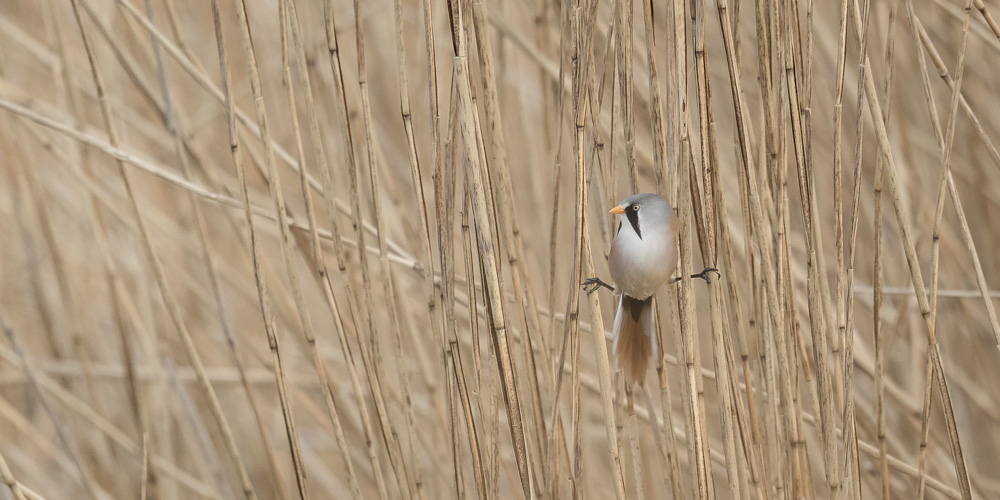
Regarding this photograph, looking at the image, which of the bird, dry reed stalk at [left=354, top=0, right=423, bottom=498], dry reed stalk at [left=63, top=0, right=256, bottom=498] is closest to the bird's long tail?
the bird

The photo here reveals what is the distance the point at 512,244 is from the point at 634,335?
0.16 m

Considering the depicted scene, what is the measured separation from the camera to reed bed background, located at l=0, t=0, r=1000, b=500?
746 mm

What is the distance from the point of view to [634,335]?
2.35ft

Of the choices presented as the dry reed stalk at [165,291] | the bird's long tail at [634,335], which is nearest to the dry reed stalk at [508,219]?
the bird's long tail at [634,335]

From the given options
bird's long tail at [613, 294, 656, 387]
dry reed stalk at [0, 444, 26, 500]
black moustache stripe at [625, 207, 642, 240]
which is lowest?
dry reed stalk at [0, 444, 26, 500]

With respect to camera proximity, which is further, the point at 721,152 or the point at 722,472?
the point at 722,472

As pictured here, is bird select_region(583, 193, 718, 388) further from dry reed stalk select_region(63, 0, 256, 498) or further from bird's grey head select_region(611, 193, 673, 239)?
dry reed stalk select_region(63, 0, 256, 498)

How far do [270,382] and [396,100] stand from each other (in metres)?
0.66

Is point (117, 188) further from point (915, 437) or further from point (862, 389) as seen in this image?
point (915, 437)

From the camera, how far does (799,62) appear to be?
2.49 feet

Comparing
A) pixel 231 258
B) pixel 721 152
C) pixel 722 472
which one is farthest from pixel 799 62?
pixel 231 258

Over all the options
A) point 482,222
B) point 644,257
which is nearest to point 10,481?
point 482,222

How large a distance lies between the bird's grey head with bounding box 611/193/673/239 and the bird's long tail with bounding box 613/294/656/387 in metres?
0.10

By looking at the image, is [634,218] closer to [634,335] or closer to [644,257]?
[644,257]
